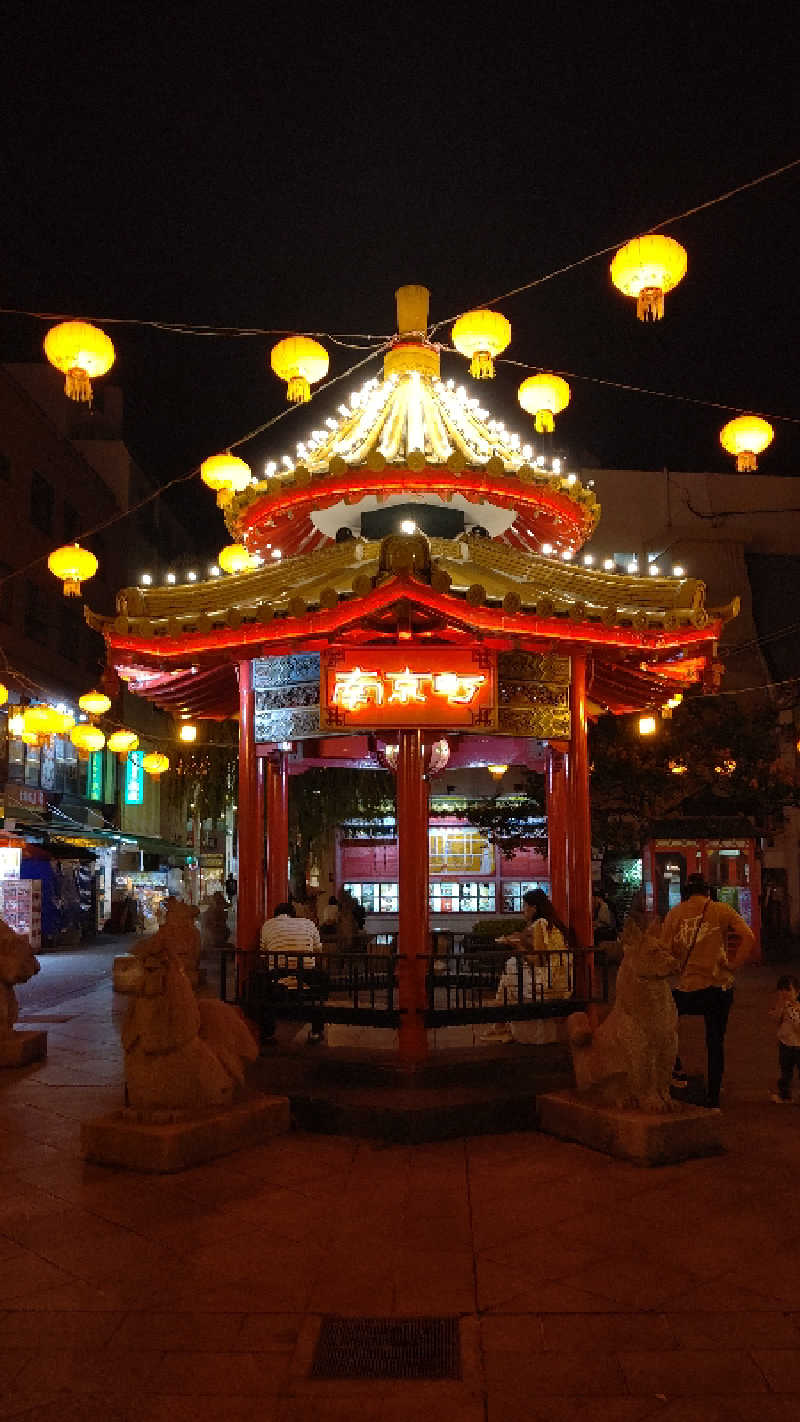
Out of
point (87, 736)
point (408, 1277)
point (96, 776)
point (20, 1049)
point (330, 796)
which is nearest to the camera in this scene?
point (408, 1277)

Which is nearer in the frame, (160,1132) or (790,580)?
(160,1132)

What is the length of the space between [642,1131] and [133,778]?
103 feet

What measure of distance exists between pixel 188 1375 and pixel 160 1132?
2810mm

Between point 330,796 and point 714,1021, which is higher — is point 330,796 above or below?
above

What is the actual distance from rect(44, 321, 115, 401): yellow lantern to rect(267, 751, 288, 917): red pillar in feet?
14.7

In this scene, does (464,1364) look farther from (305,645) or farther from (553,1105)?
(305,645)

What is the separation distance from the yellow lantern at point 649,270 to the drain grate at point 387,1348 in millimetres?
7197

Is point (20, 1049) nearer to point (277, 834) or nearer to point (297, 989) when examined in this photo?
point (297, 989)

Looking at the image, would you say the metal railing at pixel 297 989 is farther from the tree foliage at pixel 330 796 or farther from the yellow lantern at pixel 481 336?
the tree foliage at pixel 330 796

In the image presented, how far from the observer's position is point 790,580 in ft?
105

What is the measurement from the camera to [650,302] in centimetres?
854

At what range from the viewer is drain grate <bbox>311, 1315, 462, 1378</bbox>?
168 inches

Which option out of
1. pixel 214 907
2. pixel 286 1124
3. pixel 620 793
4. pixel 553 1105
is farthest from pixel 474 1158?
pixel 620 793

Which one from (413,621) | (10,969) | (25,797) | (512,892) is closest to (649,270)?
(413,621)
